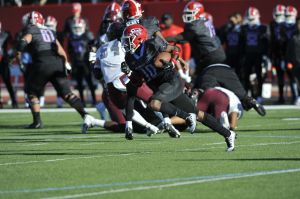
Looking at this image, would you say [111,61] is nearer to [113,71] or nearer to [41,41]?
[113,71]

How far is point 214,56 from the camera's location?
16438mm

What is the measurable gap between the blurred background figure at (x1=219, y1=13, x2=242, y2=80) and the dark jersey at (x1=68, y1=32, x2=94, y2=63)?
303 cm

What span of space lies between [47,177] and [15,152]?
2.82 m

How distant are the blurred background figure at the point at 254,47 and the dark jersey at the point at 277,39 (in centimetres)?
27

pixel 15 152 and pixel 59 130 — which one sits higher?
pixel 15 152

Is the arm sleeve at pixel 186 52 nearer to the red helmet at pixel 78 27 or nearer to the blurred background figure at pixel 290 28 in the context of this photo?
the blurred background figure at pixel 290 28

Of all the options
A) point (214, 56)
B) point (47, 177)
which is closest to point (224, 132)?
point (47, 177)

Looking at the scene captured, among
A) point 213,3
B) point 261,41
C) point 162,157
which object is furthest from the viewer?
point 213,3

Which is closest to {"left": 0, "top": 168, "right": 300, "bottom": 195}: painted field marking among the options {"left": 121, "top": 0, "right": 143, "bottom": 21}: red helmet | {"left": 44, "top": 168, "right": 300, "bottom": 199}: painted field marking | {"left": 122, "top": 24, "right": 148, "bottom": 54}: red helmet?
{"left": 44, "top": 168, "right": 300, "bottom": 199}: painted field marking

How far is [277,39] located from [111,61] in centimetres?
872

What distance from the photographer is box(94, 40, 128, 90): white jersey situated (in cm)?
1514

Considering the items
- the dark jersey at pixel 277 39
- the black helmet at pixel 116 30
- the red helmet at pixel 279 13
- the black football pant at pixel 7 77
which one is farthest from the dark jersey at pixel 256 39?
the black helmet at pixel 116 30

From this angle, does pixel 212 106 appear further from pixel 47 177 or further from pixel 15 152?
pixel 47 177

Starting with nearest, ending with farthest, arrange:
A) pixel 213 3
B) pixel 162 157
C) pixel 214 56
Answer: pixel 162 157 < pixel 214 56 < pixel 213 3
